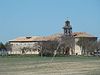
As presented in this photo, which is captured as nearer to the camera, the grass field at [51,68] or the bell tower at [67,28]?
the grass field at [51,68]

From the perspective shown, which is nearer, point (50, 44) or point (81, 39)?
point (50, 44)

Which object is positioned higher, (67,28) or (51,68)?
(67,28)

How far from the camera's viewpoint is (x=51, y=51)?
154 metres

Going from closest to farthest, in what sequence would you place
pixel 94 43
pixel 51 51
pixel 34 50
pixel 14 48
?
pixel 51 51 < pixel 94 43 < pixel 34 50 < pixel 14 48

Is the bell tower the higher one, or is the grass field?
the bell tower

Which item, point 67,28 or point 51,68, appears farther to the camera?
point 67,28

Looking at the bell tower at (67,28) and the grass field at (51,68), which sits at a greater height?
the bell tower at (67,28)

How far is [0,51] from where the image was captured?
179 metres

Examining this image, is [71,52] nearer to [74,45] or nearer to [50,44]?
[74,45]

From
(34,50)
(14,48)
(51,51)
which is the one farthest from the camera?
(14,48)

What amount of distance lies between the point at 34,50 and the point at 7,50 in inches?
723

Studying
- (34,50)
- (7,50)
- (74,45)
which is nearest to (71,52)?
(74,45)

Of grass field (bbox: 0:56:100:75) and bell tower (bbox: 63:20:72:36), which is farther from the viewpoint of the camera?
bell tower (bbox: 63:20:72:36)

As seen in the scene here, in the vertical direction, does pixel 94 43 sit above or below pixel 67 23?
below
